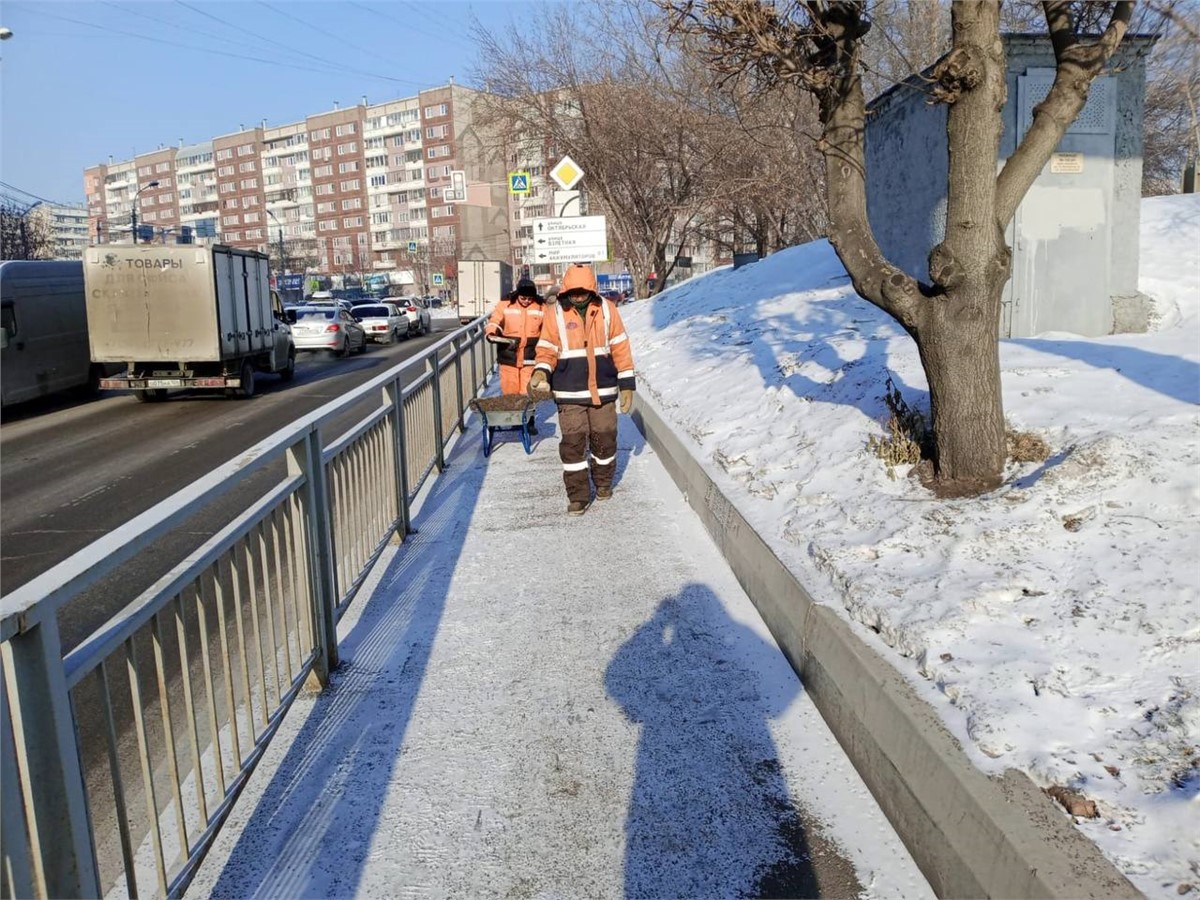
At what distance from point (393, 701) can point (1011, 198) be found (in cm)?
403

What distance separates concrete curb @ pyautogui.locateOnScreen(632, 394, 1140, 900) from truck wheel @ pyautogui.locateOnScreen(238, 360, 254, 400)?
607 inches

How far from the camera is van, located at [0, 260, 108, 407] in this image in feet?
52.9

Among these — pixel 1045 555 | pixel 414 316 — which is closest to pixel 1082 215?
pixel 1045 555

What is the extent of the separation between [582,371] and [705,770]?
4.30 meters

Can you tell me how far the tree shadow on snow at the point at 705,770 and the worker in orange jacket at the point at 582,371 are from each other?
2.51 meters

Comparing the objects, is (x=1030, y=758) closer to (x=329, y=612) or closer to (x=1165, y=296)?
(x=329, y=612)

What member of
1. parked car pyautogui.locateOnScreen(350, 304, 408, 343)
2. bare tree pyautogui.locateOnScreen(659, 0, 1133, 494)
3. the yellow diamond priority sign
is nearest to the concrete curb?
bare tree pyautogui.locateOnScreen(659, 0, 1133, 494)

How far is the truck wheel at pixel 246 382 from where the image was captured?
18031 mm

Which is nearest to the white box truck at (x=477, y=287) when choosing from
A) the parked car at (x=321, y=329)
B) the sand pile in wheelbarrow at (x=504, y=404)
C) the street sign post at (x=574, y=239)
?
the parked car at (x=321, y=329)

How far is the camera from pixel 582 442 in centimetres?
749

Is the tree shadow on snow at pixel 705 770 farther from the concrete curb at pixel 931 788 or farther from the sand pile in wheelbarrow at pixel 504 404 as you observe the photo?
the sand pile in wheelbarrow at pixel 504 404

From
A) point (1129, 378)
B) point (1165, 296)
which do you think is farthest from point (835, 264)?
point (1129, 378)

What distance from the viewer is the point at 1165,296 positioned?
964 centimetres

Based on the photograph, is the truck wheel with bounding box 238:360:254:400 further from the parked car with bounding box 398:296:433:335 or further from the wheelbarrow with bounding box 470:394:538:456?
the parked car with bounding box 398:296:433:335
